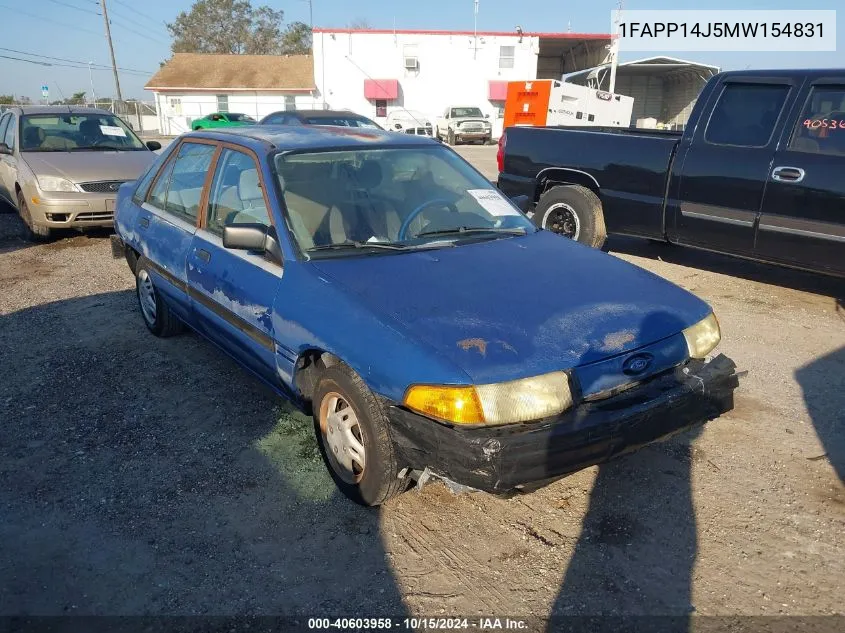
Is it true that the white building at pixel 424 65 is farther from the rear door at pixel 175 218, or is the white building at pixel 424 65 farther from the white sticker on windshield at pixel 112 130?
the rear door at pixel 175 218

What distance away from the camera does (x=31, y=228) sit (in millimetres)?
8281

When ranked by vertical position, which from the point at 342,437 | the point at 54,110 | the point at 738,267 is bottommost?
the point at 738,267

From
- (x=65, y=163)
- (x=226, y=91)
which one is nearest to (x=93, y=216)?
(x=65, y=163)

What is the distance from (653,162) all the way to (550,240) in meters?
3.17

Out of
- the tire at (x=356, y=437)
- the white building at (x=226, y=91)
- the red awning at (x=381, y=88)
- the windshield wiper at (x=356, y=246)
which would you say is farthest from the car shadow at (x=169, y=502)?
the white building at (x=226, y=91)

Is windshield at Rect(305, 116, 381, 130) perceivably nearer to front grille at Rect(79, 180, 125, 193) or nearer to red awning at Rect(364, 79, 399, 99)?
front grille at Rect(79, 180, 125, 193)

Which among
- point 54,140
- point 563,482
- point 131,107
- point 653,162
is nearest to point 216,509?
point 563,482

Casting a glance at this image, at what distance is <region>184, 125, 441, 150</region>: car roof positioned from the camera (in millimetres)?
3701

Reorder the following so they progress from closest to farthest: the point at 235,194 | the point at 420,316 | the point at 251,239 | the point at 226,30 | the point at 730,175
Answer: the point at 420,316 → the point at 251,239 → the point at 235,194 → the point at 730,175 → the point at 226,30

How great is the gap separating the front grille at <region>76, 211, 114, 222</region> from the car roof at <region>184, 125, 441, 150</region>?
4.26 m

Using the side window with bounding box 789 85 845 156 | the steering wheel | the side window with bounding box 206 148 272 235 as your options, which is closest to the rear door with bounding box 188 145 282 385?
the side window with bounding box 206 148 272 235

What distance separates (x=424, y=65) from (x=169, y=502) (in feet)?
120

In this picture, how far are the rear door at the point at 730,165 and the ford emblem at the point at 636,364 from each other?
3.57 metres

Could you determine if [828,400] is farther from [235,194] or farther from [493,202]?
[235,194]
